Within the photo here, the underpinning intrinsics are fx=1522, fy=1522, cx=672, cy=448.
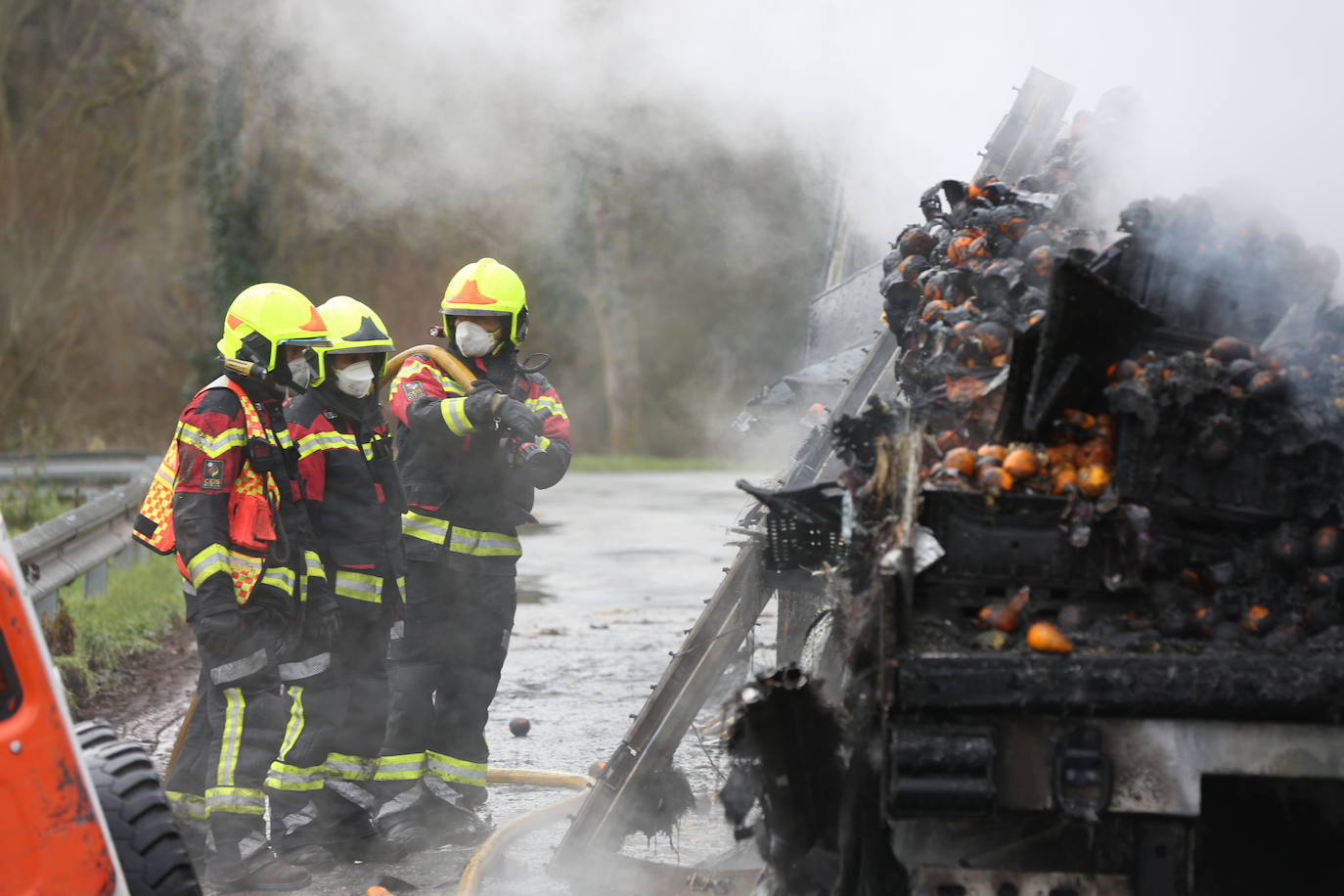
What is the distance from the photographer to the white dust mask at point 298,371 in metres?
5.27

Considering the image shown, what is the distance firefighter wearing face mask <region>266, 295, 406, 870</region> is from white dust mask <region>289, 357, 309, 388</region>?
5cm

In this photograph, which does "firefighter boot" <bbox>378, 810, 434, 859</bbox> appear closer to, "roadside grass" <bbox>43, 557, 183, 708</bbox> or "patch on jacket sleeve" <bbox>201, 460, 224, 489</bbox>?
"patch on jacket sleeve" <bbox>201, 460, 224, 489</bbox>

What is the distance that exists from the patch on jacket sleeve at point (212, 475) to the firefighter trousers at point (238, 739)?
15.4 inches

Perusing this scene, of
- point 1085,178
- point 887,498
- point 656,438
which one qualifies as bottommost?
point 656,438

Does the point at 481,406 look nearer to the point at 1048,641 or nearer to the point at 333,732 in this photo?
the point at 333,732

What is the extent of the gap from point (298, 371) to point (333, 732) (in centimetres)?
128

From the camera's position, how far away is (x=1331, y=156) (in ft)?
16.0

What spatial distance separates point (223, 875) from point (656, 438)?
31.7 m

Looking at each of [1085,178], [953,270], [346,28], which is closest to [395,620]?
[953,270]

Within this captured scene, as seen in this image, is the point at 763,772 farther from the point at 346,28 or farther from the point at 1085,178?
the point at 346,28

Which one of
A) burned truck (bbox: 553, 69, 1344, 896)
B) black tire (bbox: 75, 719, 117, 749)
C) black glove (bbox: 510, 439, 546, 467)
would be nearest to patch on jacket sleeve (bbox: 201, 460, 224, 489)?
black glove (bbox: 510, 439, 546, 467)

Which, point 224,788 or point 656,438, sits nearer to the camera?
point 224,788

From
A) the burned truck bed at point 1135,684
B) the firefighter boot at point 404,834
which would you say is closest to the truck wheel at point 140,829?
the burned truck bed at point 1135,684

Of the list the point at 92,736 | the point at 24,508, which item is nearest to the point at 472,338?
the point at 92,736
